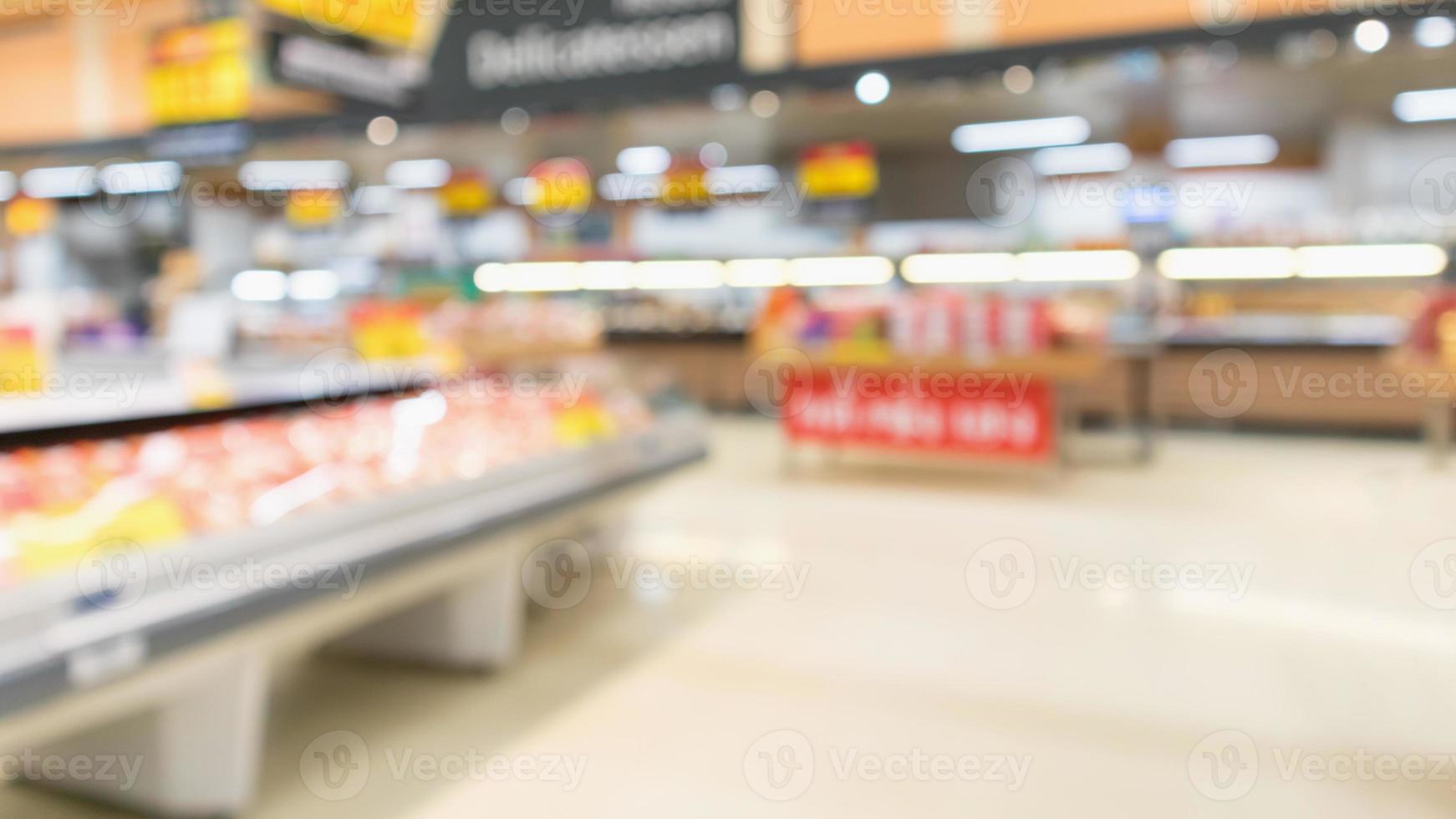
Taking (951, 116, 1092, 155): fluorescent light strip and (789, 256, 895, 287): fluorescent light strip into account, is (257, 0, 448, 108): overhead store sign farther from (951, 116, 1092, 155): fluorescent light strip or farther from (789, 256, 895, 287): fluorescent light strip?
Answer: (789, 256, 895, 287): fluorescent light strip

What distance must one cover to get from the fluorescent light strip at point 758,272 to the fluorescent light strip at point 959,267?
4.84 ft

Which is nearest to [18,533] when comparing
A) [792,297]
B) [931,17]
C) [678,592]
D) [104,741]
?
[104,741]

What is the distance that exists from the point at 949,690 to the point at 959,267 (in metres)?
8.32

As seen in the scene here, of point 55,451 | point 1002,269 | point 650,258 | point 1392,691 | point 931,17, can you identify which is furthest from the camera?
point 650,258

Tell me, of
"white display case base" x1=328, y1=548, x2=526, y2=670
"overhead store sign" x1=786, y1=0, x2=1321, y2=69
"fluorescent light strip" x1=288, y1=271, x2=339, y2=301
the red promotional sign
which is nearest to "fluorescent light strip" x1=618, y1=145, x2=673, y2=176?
"fluorescent light strip" x1=288, y1=271, x2=339, y2=301

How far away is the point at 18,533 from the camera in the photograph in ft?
6.72

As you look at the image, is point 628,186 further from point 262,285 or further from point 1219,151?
point 1219,151

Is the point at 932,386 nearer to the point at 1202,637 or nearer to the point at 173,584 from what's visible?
the point at 1202,637

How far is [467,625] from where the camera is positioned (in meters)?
3.13

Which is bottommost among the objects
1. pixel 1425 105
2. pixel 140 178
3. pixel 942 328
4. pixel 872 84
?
pixel 942 328

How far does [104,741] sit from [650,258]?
10631 mm

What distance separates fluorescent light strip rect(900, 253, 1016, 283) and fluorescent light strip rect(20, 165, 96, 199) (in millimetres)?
9292

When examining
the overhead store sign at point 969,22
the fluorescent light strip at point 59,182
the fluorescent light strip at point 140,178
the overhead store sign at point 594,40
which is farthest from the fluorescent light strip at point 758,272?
the overhead store sign at point 594,40

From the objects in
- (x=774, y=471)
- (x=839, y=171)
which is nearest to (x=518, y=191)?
(x=839, y=171)
